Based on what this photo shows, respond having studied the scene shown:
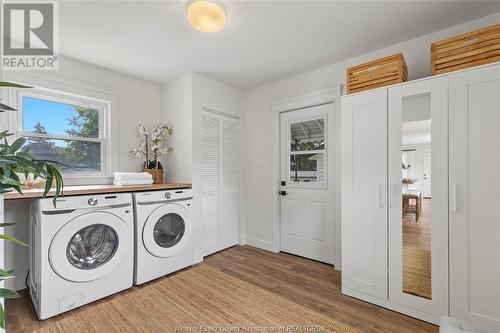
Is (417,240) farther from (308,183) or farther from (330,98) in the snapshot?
(330,98)

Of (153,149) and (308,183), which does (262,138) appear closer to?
(308,183)

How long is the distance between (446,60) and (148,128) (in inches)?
129

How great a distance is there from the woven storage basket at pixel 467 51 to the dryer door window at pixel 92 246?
3114 mm

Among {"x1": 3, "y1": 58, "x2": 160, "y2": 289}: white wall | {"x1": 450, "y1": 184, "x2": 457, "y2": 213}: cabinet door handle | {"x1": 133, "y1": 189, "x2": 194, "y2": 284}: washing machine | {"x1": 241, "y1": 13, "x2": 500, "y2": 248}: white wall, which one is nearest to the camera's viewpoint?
{"x1": 450, "y1": 184, "x2": 457, "y2": 213}: cabinet door handle

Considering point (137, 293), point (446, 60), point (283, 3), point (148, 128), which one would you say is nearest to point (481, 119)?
point (446, 60)

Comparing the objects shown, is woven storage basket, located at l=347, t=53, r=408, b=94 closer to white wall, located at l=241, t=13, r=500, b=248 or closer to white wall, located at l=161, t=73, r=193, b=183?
white wall, located at l=241, t=13, r=500, b=248

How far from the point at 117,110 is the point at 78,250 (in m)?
1.73

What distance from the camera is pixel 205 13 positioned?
1679 millimetres

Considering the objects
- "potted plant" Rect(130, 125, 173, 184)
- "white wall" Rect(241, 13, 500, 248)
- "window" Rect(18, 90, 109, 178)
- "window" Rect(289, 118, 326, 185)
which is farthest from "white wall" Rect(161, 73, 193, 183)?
"window" Rect(289, 118, 326, 185)

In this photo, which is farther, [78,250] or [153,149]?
[153,149]

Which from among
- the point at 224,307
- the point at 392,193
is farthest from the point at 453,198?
the point at 224,307

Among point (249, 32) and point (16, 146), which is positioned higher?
point (249, 32)

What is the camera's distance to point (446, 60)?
1816 millimetres

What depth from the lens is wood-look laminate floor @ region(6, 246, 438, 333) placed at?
1760 mm
